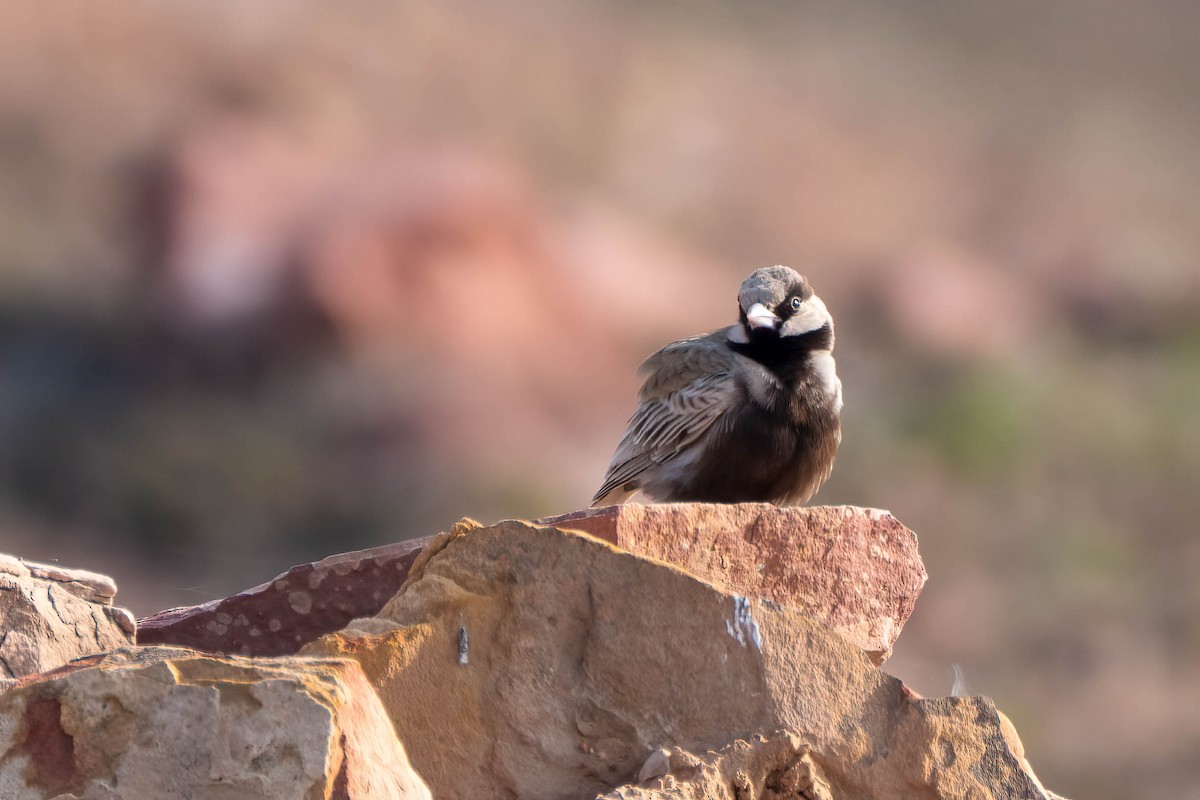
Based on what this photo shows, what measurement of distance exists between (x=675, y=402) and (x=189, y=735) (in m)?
4.07

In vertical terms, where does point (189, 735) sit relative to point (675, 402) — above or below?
below

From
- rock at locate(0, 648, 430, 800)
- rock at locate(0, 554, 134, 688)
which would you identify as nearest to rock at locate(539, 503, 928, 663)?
rock at locate(0, 554, 134, 688)

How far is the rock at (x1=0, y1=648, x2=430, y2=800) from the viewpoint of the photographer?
368 centimetres

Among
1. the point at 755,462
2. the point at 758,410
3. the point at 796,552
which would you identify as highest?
the point at 758,410

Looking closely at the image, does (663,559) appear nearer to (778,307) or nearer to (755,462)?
(755,462)

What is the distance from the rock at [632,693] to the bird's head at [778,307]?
9.55 feet

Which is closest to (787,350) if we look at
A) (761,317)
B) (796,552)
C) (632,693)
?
(761,317)

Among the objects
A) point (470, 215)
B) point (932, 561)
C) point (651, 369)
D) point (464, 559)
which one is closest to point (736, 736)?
point (464, 559)

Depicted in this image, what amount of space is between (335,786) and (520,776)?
28.3 inches

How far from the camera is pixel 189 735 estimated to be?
3740 mm

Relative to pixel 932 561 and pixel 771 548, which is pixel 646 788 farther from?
pixel 932 561

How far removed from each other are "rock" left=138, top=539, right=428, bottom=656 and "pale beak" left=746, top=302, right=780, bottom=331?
2.30m

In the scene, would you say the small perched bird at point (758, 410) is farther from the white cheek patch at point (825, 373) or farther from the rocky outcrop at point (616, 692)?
the rocky outcrop at point (616, 692)

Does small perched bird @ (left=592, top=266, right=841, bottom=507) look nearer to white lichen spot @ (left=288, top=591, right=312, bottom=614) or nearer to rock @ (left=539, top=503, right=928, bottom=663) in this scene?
rock @ (left=539, top=503, right=928, bottom=663)
